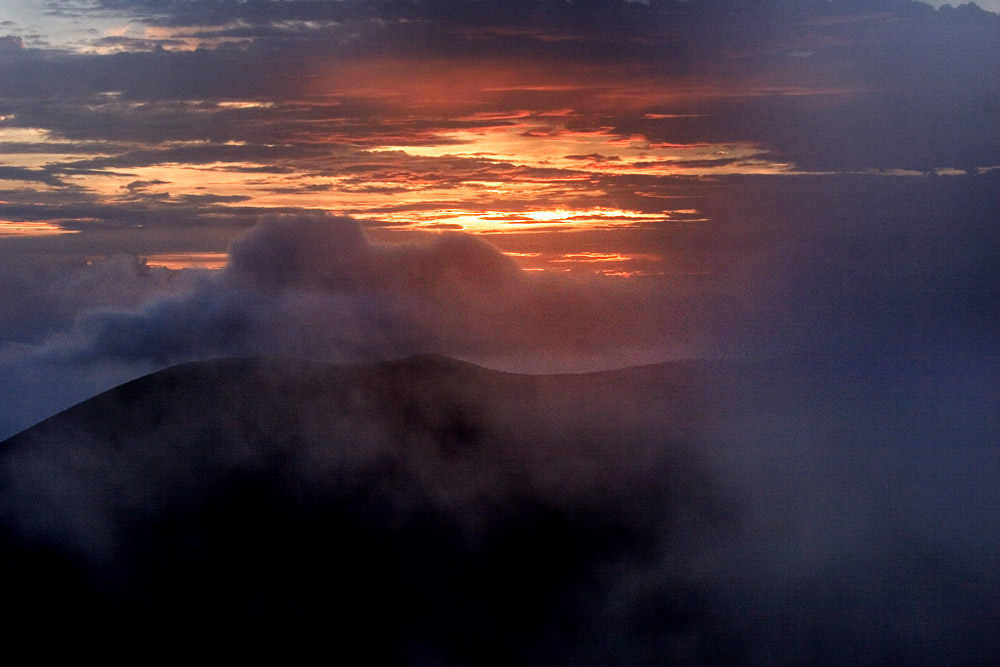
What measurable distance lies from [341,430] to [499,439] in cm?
2262

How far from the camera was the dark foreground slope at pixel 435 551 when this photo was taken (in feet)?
380

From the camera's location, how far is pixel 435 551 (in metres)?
129

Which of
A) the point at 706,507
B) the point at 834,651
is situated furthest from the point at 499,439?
the point at 834,651

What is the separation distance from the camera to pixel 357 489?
136m

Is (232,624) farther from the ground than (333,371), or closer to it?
closer to it

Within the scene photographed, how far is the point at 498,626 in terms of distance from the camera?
121500 millimetres

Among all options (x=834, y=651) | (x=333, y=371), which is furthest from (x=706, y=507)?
(x=333, y=371)

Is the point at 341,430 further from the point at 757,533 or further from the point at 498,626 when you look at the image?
the point at 757,533

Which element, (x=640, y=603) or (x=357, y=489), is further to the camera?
(x=357, y=489)

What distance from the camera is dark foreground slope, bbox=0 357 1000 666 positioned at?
116 meters

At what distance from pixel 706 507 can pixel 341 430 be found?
51598mm

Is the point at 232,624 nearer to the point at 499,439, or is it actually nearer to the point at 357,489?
the point at 357,489

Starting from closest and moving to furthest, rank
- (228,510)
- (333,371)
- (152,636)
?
(152,636)
(228,510)
(333,371)

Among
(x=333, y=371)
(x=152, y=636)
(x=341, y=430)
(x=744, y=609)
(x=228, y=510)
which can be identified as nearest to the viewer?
(x=152, y=636)
